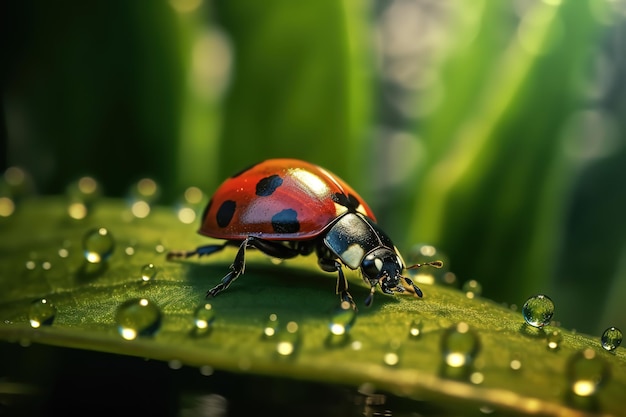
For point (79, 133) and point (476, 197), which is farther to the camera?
point (79, 133)

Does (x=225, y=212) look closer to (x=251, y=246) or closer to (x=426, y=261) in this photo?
(x=251, y=246)

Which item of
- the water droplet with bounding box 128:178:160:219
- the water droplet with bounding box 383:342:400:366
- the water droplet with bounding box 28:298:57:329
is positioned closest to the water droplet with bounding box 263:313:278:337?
the water droplet with bounding box 383:342:400:366

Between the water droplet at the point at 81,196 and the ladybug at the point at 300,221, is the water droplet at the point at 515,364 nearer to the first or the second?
the ladybug at the point at 300,221

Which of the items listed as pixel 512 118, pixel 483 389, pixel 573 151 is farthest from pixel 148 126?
pixel 483 389

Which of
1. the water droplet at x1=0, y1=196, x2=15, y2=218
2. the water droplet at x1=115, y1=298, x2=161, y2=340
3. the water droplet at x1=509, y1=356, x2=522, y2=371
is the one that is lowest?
the water droplet at x1=509, y1=356, x2=522, y2=371

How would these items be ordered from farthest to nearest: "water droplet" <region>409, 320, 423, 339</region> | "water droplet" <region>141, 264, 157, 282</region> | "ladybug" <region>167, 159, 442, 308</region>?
"ladybug" <region>167, 159, 442, 308</region> → "water droplet" <region>141, 264, 157, 282</region> → "water droplet" <region>409, 320, 423, 339</region>

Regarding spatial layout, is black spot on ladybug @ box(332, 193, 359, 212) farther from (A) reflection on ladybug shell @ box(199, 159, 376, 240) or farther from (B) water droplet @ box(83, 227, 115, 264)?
(B) water droplet @ box(83, 227, 115, 264)

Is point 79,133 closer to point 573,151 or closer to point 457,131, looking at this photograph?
point 457,131
